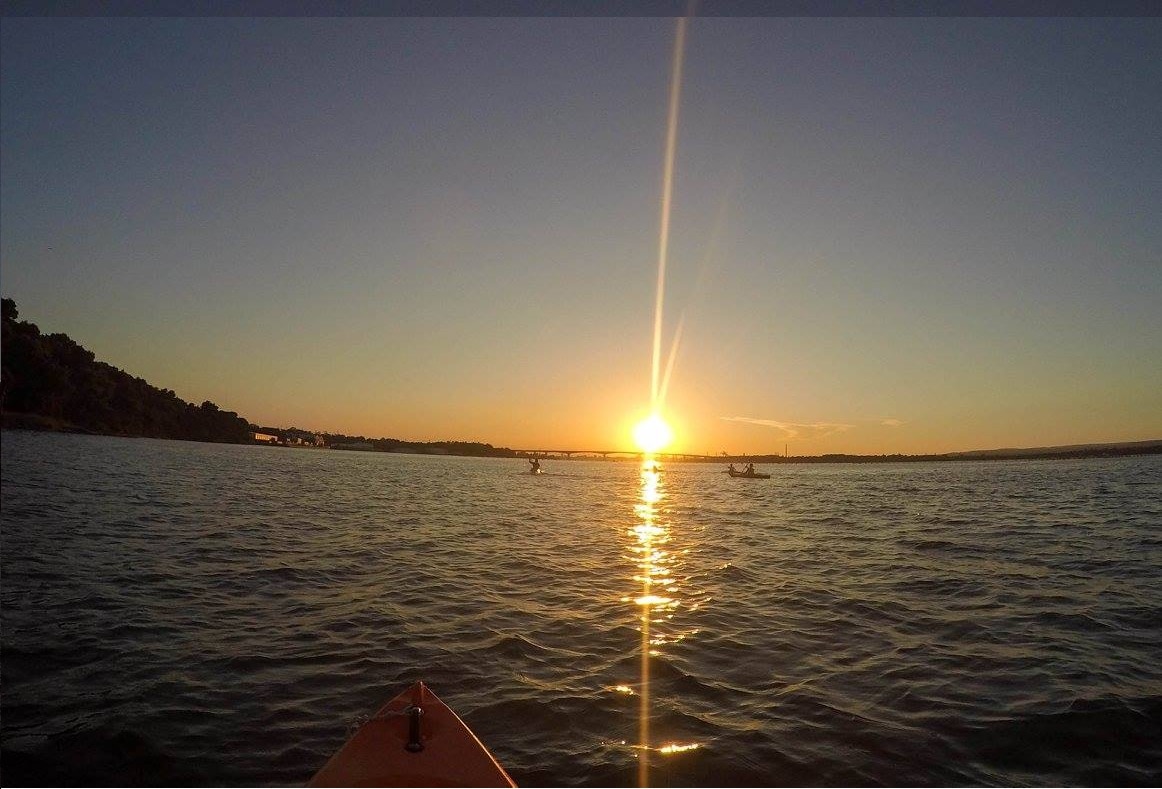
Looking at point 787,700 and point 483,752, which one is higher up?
point 483,752

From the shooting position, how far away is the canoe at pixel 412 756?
17.4ft

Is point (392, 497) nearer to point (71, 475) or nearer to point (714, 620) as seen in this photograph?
point (71, 475)

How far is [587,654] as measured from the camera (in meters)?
11.0

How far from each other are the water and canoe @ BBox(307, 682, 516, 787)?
4.58ft

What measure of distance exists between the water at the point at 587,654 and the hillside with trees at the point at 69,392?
115844 mm

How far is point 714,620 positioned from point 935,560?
1187 centimetres

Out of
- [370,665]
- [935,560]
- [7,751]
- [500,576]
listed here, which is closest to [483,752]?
[370,665]

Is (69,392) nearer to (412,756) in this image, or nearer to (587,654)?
(587,654)

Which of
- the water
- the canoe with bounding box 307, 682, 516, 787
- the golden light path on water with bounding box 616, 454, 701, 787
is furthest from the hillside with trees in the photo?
the canoe with bounding box 307, 682, 516, 787

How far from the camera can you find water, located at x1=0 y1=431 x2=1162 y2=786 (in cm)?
711

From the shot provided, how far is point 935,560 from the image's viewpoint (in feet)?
67.7

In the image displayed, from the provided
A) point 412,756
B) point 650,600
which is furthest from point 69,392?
point 412,756

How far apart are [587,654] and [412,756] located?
5805 mm

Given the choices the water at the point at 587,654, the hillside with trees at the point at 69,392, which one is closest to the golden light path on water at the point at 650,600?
the water at the point at 587,654
